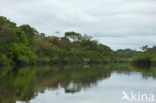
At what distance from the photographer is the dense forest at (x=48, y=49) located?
5341 centimetres

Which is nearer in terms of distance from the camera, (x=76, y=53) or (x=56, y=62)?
(x=56, y=62)

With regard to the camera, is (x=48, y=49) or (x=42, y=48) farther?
(x=48, y=49)

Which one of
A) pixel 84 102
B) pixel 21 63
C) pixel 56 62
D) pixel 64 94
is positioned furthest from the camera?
pixel 56 62

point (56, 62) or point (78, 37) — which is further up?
point (78, 37)

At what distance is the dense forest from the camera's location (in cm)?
5341

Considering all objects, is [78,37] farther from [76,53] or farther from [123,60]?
[123,60]

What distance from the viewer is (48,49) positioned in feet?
250

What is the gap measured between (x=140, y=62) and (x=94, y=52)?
76.1 feet

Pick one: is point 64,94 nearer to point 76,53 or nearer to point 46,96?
point 46,96

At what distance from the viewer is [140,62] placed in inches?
3100

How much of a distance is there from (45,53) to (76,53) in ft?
45.1

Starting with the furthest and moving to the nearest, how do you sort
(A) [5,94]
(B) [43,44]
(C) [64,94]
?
(B) [43,44] < (C) [64,94] < (A) [5,94]

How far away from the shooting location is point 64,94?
16578 mm

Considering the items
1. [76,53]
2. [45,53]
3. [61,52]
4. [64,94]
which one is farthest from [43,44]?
[64,94]
